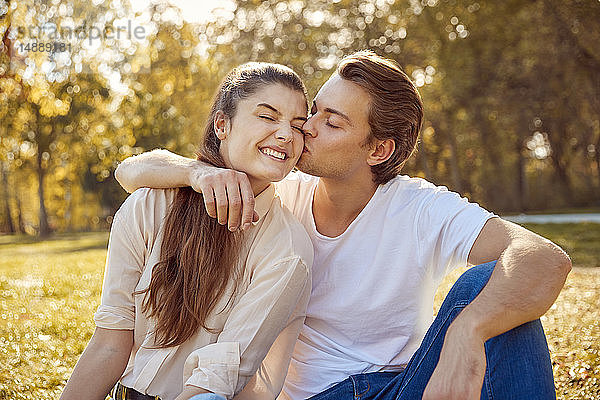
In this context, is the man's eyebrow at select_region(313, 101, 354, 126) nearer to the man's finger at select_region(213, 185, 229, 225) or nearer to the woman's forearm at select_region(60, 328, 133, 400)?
the man's finger at select_region(213, 185, 229, 225)

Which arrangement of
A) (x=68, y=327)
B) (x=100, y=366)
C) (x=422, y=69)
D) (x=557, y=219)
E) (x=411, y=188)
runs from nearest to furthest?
(x=100, y=366) → (x=411, y=188) → (x=68, y=327) → (x=557, y=219) → (x=422, y=69)

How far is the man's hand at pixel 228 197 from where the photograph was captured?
230 cm

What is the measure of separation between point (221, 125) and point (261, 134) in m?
0.20

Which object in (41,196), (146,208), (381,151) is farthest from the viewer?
(41,196)

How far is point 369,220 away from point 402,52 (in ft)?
56.6

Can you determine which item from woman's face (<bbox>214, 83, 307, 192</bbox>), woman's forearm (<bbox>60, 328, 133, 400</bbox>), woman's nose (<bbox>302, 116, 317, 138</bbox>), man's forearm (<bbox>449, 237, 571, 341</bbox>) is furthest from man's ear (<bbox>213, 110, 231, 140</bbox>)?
man's forearm (<bbox>449, 237, 571, 341</bbox>)

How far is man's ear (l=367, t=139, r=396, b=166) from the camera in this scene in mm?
3096

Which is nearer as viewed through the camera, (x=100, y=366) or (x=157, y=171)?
(x=100, y=366)

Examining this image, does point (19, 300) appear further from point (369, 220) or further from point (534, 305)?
point (534, 305)

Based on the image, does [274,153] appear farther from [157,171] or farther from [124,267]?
[124,267]

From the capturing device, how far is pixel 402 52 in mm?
19297

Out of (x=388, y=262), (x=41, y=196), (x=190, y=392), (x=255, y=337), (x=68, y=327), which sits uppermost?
(x=388, y=262)

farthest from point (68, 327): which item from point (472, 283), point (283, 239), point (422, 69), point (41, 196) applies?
point (41, 196)

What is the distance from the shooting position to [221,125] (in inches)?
105
